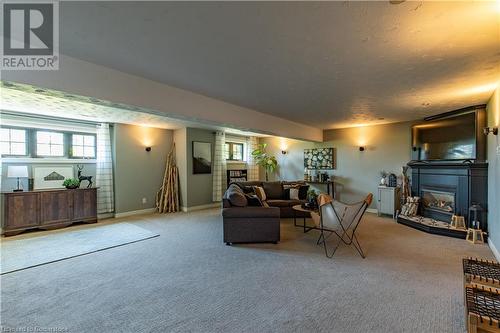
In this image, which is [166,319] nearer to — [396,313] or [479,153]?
[396,313]

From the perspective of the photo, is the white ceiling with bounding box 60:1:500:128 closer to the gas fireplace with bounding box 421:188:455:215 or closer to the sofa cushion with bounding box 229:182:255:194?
the gas fireplace with bounding box 421:188:455:215

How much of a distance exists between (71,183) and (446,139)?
798 cm

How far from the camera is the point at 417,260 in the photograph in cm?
317

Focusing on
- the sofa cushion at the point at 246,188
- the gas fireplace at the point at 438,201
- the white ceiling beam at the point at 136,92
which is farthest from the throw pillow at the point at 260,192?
the gas fireplace at the point at 438,201

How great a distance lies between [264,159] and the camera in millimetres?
8352

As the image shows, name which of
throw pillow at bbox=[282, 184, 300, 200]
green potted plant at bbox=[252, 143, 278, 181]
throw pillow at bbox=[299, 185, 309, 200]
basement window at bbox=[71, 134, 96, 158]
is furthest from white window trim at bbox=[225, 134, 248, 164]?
basement window at bbox=[71, 134, 96, 158]

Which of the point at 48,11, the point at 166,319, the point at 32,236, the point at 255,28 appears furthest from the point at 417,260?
the point at 32,236

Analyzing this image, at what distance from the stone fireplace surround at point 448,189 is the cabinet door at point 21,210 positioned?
7634 mm

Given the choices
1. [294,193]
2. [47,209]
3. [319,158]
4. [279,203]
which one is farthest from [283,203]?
[47,209]

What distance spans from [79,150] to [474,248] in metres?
8.02

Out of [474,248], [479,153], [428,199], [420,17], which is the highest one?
[420,17]

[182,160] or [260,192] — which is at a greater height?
[182,160]

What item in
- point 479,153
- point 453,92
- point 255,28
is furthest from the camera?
point 479,153

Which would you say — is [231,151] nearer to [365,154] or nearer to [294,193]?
[294,193]
